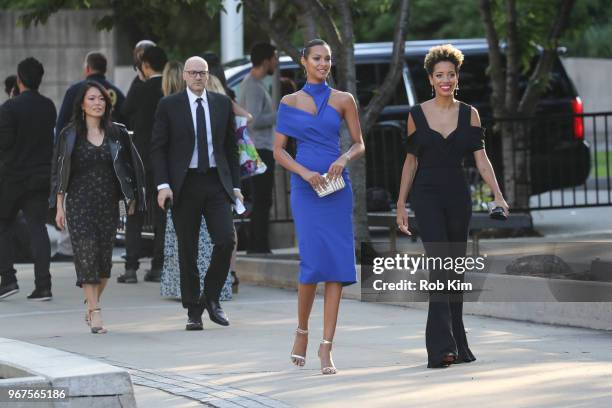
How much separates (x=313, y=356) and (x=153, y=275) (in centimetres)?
458

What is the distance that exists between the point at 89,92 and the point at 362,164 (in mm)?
3480

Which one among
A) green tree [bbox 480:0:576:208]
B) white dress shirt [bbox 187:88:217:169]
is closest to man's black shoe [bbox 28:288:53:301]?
white dress shirt [bbox 187:88:217:169]

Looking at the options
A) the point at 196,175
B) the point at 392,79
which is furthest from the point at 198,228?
the point at 392,79

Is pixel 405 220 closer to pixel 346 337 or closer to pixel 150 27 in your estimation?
pixel 346 337

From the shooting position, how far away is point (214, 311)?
1010 cm

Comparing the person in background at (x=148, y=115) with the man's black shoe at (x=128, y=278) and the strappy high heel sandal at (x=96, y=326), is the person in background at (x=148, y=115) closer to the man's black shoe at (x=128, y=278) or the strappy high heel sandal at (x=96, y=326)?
the man's black shoe at (x=128, y=278)

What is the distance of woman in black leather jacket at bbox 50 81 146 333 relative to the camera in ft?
33.1

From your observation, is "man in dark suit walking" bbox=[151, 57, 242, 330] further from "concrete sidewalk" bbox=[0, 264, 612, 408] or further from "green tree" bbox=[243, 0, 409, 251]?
"green tree" bbox=[243, 0, 409, 251]

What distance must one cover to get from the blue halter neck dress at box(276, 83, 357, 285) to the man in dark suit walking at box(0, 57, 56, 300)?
4.22 metres

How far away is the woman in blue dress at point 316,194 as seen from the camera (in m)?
8.14

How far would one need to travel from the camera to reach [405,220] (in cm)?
848

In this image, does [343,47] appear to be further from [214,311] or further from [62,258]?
[62,258]

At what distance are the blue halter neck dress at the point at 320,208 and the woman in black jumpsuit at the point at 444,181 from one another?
438 mm

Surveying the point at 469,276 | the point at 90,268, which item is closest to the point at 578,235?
the point at 469,276
